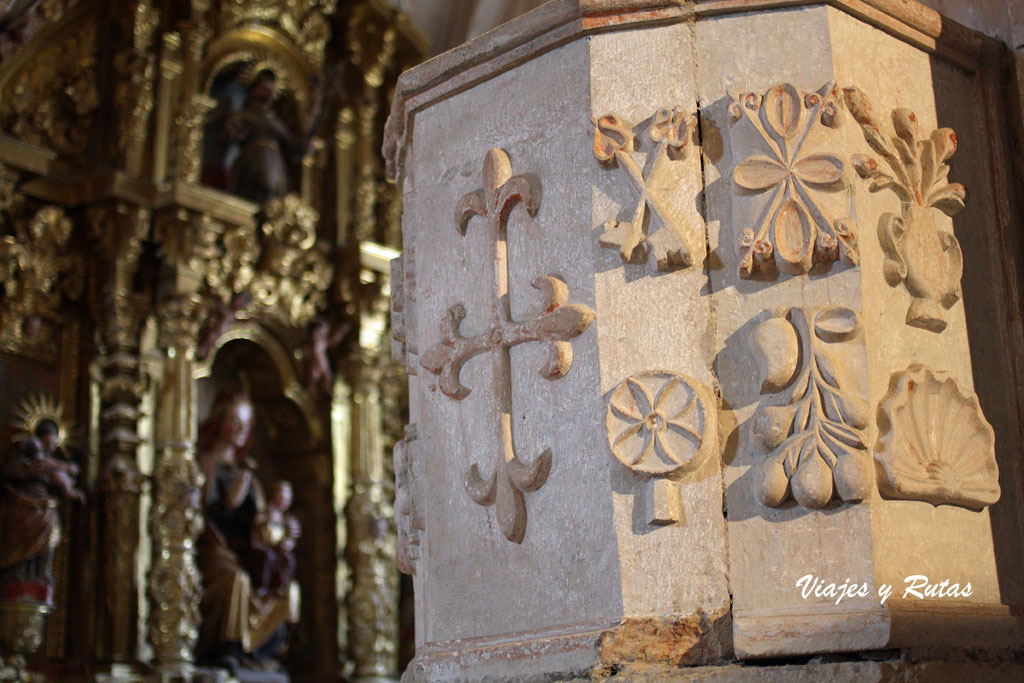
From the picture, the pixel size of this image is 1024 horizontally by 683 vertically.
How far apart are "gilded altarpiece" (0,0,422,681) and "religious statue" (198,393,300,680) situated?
0.02m

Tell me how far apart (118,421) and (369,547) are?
177cm

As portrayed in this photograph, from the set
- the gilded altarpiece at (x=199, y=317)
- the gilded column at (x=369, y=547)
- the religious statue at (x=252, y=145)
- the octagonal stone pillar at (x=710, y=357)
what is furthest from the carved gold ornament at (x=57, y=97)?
the octagonal stone pillar at (x=710, y=357)

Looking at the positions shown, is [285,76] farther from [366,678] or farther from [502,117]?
[502,117]

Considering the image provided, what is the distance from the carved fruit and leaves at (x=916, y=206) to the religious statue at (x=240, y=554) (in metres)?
5.74

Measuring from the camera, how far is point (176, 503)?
6758 millimetres

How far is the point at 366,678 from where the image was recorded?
7.50 m

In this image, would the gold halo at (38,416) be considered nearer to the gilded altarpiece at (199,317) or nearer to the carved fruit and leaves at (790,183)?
the gilded altarpiece at (199,317)

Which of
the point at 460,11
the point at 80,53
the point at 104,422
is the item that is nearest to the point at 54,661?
the point at 104,422

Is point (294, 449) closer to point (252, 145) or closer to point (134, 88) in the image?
point (252, 145)

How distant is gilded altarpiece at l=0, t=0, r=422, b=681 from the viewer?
6.58m

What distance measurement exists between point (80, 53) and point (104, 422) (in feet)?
6.83

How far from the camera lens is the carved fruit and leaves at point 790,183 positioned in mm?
1715

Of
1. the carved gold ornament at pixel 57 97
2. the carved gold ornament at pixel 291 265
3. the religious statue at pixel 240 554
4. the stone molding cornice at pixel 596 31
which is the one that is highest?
the carved gold ornament at pixel 57 97

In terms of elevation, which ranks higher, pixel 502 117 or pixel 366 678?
pixel 502 117
